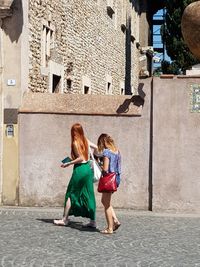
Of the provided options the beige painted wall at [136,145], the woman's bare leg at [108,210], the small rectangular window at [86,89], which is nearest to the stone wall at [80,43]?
the small rectangular window at [86,89]

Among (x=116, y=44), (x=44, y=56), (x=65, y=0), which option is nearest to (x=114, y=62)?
(x=116, y=44)

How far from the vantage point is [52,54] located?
46.7 ft

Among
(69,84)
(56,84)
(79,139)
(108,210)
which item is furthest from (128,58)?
(108,210)

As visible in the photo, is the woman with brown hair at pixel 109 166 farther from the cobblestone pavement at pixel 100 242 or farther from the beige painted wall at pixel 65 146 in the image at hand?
the beige painted wall at pixel 65 146

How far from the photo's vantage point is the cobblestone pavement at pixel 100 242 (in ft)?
22.7

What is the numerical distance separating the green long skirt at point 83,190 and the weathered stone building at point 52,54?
2604 mm

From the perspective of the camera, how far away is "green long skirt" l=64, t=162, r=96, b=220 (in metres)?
9.07

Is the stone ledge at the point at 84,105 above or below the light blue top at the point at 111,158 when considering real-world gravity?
above

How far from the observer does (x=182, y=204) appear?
11.0 m

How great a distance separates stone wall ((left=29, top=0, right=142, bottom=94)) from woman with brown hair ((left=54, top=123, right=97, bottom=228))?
3.66 meters

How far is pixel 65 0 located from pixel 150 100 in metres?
5.41

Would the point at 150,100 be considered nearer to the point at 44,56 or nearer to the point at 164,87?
the point at 164,87

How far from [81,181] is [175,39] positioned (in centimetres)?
1749

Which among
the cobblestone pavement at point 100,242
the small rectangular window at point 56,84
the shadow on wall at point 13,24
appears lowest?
the cobblestone pavement at point 100,242
